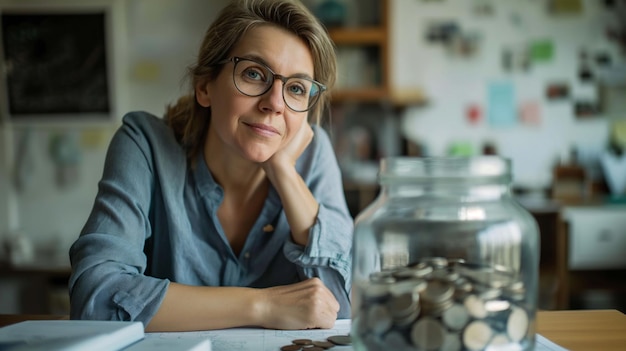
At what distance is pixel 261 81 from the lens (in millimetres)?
1068

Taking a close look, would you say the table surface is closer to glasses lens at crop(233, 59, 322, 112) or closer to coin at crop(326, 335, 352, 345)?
coin at crop(326, 335, 352, 345)

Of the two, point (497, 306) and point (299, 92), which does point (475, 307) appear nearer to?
point (497, 306)

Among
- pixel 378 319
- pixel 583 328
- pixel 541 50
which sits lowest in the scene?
pixel 583 328

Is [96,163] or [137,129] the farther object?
[96,163]

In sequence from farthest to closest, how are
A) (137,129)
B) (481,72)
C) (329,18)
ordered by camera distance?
(481,72) → (329,18) → (137,129)

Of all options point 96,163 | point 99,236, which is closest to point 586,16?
point 96,163

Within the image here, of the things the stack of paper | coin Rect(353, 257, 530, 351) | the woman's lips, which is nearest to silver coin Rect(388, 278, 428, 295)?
coin Rect(353, 257, 530, 351)

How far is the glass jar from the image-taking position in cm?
60

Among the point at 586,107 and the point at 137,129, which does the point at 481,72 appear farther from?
the point at 137,129

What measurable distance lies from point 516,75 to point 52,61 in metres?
2.60

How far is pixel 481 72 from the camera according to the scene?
11.3 feet

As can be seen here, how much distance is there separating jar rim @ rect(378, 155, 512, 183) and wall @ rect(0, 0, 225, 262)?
2905 mm

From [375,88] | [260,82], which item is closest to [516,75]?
[375,88]

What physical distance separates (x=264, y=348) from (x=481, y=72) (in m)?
2.97
